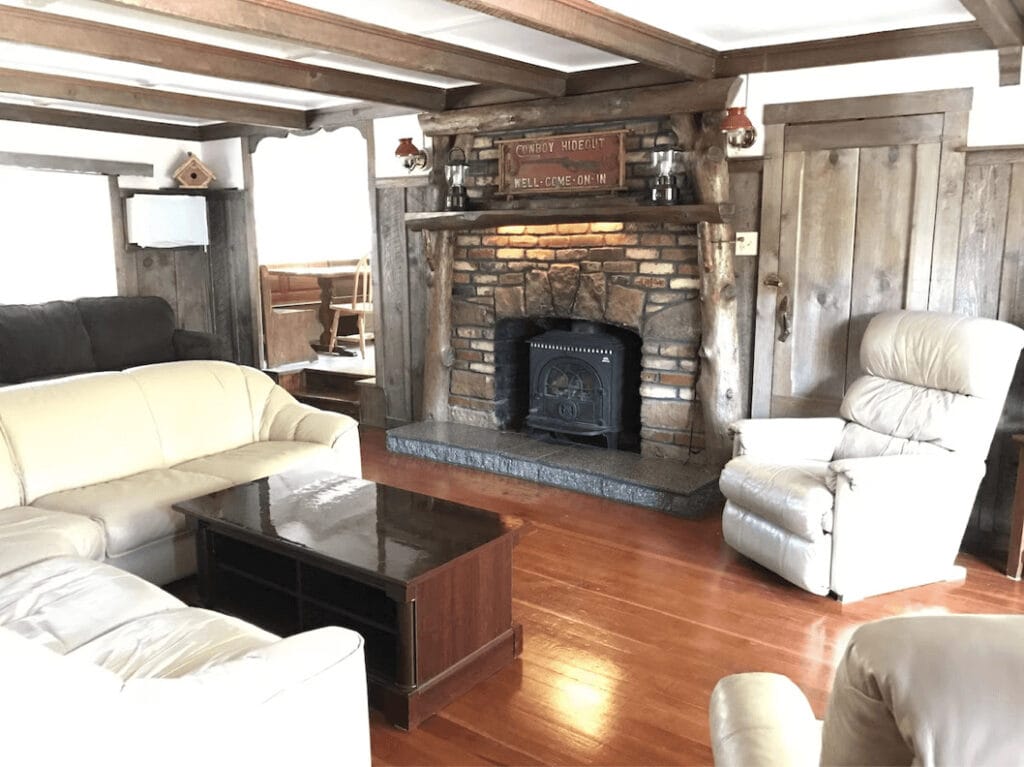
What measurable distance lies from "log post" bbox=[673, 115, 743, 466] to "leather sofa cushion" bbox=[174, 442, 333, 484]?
76.5 inches

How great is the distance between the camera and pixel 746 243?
4.45 meters

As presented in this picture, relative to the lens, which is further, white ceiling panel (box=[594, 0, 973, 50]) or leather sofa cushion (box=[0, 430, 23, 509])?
white ceiling panel (box=[594, 0, 973, 50])

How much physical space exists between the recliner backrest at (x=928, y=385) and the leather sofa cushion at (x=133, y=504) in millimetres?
2767

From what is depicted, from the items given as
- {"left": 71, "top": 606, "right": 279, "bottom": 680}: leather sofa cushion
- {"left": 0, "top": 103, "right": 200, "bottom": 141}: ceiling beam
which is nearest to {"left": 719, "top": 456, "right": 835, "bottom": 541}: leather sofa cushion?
{"left": 71, "top": 606, "right": 279, "bottom": 680}: leather sofa cushion

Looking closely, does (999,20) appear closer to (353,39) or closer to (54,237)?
(353,39)

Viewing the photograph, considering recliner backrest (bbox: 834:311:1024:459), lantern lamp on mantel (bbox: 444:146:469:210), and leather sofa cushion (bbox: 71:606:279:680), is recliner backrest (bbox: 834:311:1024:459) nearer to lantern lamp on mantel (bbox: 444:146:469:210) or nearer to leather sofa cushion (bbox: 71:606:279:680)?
lantern lamp on mantel (bbox: 444:146:469:210)

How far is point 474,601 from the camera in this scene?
107 inches

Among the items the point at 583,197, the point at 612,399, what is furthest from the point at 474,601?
the point at 583,197

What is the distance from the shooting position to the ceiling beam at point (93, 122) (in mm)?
5914

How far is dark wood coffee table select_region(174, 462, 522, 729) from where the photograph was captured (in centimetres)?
254

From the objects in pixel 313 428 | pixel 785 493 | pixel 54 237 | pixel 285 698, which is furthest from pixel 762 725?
pixel 54 237

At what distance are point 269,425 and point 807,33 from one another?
315 cm

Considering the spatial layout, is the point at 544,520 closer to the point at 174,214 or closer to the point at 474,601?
the point at 474,601

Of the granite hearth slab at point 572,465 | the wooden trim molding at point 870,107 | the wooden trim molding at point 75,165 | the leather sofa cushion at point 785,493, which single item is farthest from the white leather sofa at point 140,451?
the wooden trim molding at point 75,165
